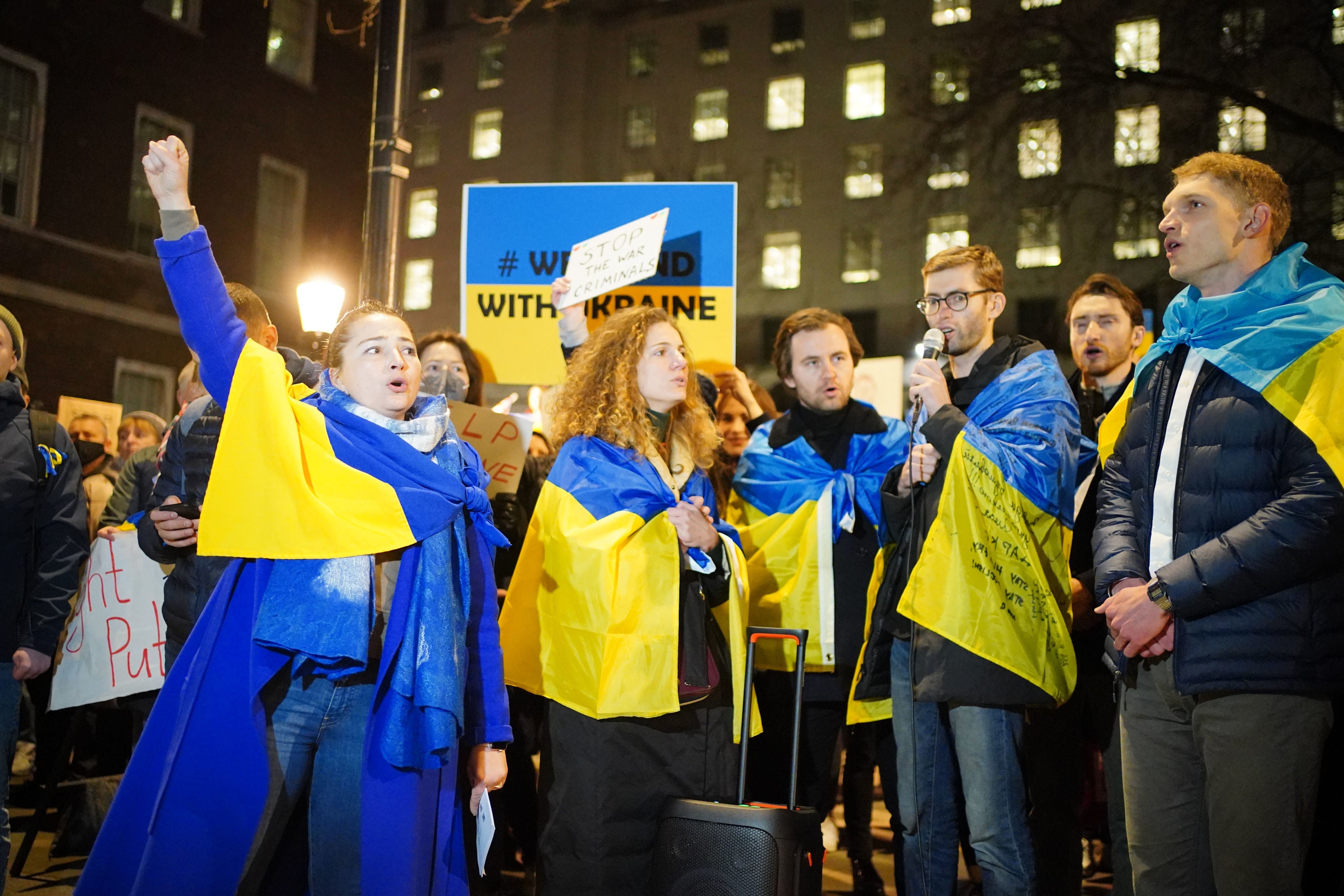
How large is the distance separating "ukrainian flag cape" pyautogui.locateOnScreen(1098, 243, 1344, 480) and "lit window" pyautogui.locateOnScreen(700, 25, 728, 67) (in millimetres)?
39669

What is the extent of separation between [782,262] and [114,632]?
3647 centimetres

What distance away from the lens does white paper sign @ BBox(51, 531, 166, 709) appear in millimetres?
4461

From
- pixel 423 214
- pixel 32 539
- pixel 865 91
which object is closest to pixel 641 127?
pixel 865 91

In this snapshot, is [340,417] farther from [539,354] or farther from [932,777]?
[539,354]

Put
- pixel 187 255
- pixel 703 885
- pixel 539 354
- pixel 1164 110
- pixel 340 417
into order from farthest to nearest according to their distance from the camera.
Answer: pixel 1164 110 < pixel 539 354 < pixel 703 885 < pixel 340 417 < pixel 187 255

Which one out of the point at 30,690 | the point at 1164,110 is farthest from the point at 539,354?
the point at 1164,110

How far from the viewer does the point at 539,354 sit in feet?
18.8

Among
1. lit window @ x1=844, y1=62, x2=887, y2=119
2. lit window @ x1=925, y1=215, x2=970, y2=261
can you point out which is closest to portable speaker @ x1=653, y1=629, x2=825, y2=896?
lit window @ x1=925, y1=215, x2=970, y2=261

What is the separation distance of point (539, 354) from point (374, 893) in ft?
11.0

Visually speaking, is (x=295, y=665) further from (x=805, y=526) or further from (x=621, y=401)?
(x=805, y=526)

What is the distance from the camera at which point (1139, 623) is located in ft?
9.65

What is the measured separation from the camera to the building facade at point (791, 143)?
33.8 meters

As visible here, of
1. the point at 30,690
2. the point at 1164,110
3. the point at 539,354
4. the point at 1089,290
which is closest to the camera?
the point at 1089,290

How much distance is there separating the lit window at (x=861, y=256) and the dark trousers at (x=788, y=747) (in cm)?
3447
